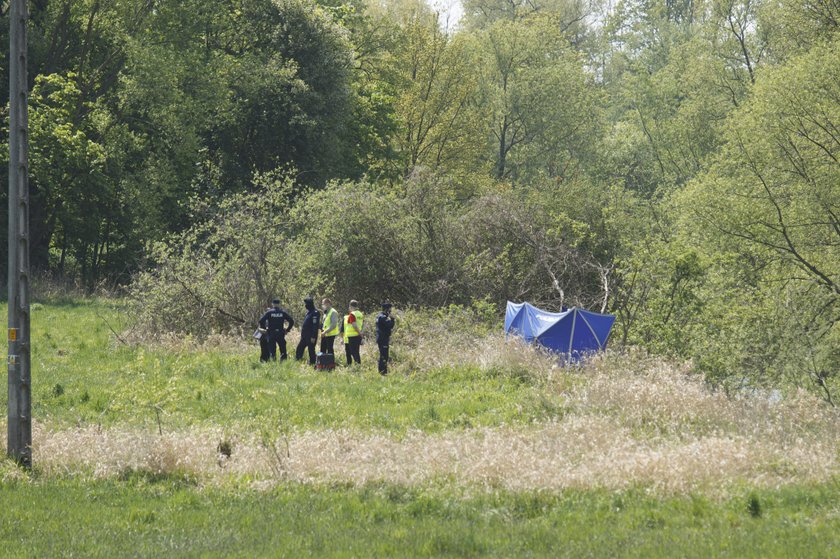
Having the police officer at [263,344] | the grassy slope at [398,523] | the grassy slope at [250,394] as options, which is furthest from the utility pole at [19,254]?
the police officer at [263,344]

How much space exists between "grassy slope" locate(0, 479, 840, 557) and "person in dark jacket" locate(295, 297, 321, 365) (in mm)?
10684

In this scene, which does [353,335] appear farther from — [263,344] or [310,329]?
[263,344]

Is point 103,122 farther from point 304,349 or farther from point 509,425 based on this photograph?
point 509,425

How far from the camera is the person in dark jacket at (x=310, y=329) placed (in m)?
21.8

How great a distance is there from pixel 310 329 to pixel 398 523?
12.6 m

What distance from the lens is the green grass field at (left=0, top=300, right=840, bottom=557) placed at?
29.2 feet

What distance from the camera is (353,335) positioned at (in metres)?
22.0

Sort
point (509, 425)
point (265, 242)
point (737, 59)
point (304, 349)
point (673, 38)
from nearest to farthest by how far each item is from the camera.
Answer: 1. point (509, 425)
2. point (304, 349)
3. point (265, 242)
4. point (737, 59)
5. point (673, 38)

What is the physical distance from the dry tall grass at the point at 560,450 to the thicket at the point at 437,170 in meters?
4.15

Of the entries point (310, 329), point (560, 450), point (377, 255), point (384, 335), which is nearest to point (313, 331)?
point (310, 329)

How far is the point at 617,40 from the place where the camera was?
7744cm

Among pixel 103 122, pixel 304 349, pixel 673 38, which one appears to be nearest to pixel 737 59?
pixel 673 38

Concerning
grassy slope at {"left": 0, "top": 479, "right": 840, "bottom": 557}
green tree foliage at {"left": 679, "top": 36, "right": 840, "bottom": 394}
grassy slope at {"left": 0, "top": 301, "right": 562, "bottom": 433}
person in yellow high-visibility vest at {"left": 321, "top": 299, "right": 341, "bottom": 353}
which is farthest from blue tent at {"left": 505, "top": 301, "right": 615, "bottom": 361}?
grassy slope at {"left": 0, "top": 479, "right": 840, "bottom": 557}

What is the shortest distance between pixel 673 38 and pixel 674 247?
5039 cm
